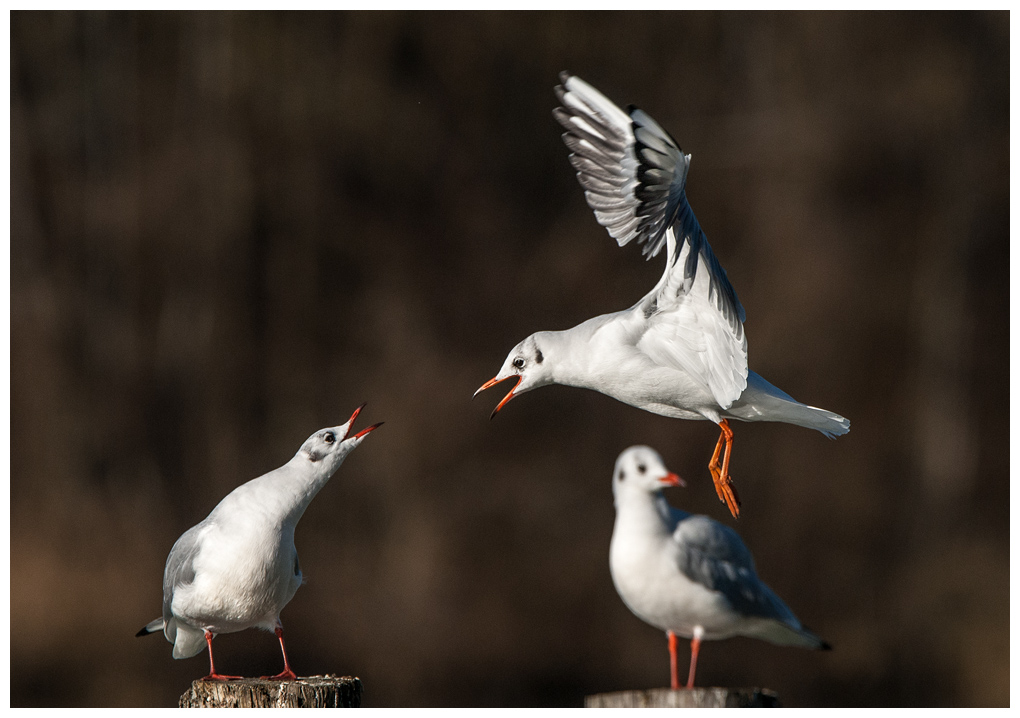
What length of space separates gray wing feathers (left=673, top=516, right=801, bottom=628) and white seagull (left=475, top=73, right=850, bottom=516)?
0.14 metres

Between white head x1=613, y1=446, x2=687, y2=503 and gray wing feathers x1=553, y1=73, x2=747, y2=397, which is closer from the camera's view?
gray wing feathers x1=553, y1=73, x2=747, y2=397

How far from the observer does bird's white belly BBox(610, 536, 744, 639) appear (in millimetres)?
3281

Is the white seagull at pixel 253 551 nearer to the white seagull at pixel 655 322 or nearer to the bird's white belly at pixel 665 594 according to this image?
the white seagull at pixel 655 322

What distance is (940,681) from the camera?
27.1 ft

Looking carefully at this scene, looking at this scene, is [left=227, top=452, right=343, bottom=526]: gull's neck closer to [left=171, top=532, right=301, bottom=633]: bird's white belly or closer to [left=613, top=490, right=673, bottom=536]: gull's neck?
[left=171, top=532, right=301, bottom=633]: bird's white belly

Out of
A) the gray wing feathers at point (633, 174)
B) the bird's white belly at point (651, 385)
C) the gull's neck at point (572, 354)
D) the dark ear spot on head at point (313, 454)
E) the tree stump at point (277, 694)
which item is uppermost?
the gray wing feathers at point (633, 174)

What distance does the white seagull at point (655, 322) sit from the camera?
3064 millimetres

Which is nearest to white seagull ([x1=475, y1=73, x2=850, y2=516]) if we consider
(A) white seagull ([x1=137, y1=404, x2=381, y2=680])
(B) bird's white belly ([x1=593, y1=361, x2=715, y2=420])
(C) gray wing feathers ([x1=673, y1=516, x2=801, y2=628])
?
(B) bird's white belly ([x1=593, y1=361, x2=715, y2=420])

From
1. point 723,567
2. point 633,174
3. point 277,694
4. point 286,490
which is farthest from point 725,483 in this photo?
point 277,694

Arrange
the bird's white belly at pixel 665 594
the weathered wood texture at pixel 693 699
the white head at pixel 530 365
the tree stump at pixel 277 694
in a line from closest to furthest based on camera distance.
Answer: the weathered wood texture at pixel 693 699 < the tree stump at pixel 277 694 < the bird's white belly at pixel 665 594 < the white head at pixel 530 365

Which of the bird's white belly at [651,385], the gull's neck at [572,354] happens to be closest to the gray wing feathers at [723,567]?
the bird's white belly at [651,385]

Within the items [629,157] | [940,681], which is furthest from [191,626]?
[940,681]

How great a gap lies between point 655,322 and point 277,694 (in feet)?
4.99

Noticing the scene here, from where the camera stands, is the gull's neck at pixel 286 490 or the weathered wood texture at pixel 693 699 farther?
the gull's neck at pixel 286 490
